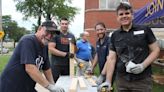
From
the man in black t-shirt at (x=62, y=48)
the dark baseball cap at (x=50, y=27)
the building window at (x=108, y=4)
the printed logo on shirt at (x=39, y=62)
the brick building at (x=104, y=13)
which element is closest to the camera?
the dark baseball cap at (x=50, y=27)

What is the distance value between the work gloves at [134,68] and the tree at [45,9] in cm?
5474

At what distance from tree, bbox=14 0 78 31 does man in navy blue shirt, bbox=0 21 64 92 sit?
180ft

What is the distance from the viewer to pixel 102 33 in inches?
292

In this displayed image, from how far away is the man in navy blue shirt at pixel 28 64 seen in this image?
457cm

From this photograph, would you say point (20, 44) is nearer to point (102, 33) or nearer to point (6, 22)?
point (102, 33)

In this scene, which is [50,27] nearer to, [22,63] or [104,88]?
[22,63]

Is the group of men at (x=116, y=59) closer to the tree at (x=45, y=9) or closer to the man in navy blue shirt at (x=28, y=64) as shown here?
the man in navy blue shirt at (x=28, y=64)

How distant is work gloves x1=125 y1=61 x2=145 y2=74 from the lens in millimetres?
4770

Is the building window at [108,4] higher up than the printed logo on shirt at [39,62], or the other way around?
the building window at [108,4]

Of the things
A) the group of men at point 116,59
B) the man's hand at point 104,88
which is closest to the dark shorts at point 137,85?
the group of men at point 116,59

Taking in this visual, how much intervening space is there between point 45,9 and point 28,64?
2231 inches

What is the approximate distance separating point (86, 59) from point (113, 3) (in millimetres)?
19242

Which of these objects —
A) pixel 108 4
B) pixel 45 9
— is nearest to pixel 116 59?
pixel 108 4

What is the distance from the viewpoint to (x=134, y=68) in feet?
15.7
